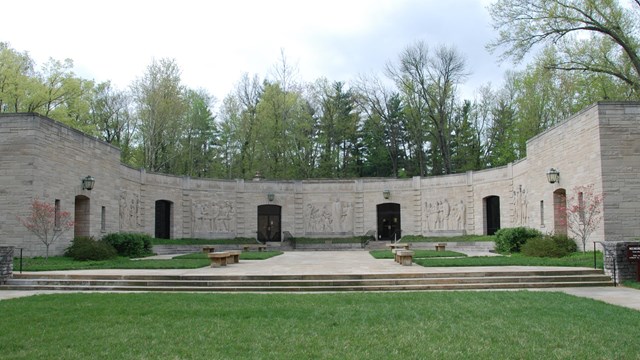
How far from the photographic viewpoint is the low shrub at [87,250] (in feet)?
63.5

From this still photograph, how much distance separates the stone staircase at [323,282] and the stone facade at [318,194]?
5.36 metres

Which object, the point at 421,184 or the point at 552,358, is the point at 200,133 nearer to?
the point at 421,184

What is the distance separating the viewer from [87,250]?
19.4 metres

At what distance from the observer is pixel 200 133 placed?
44750 mm

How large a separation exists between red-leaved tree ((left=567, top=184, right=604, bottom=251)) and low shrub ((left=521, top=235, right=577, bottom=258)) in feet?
1.74

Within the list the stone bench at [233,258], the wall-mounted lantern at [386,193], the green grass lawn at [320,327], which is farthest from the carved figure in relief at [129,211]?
the green grass lawn at [320,327]

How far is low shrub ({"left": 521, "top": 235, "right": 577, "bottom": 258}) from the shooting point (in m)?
18.4

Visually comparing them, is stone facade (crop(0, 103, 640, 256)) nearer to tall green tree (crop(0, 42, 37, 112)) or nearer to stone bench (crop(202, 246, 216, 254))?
stone bench (crop(202, 246, 216, 254))

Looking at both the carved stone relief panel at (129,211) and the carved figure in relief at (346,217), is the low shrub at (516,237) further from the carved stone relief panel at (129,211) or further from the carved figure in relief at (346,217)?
the carved stone relief panel at (129,211)

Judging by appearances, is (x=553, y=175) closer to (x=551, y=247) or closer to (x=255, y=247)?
(x=551, y=247)

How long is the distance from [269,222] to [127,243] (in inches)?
502

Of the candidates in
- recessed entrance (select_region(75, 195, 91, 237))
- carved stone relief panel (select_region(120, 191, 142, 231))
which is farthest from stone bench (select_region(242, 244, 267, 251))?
recessed entrance (select_region(75, 195, 91, 237))

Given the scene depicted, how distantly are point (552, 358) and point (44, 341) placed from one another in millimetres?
6243

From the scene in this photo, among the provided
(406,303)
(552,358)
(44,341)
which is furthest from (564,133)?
(44,341)
